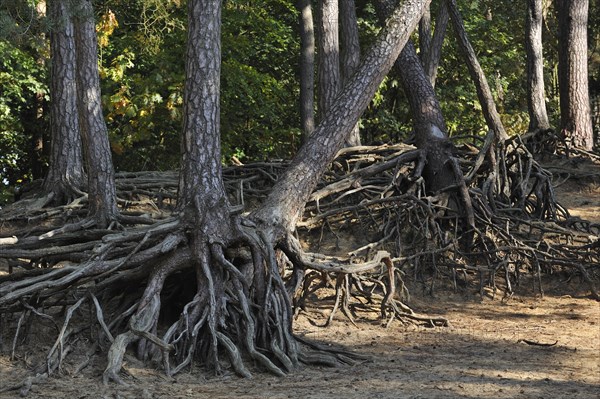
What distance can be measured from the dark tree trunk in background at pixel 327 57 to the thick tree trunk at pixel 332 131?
618cm

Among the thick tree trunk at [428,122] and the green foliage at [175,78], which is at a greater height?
the green foliage at [175,78]

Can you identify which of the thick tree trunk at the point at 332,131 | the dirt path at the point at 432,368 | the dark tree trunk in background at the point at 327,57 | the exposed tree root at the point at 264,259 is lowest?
the dirt path at the point at 432,368

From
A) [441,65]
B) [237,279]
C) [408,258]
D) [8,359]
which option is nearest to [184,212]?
[237,279]

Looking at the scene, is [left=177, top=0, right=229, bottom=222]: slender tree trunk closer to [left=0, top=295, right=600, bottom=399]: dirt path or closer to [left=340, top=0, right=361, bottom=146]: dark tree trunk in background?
[left=0, top=295, right=600, bottom=399]: dirt path

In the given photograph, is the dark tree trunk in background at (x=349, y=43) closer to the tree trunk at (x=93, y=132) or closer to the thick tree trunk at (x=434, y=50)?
the thick tree trunk at (x=434, y=50)

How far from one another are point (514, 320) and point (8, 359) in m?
5.17

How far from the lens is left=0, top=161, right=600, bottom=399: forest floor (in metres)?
7.32

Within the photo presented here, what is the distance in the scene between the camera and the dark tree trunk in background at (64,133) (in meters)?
13.1

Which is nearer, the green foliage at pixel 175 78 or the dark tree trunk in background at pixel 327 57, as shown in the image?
the dark tree trunk in background at pixel 327 57

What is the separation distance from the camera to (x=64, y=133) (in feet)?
43.7

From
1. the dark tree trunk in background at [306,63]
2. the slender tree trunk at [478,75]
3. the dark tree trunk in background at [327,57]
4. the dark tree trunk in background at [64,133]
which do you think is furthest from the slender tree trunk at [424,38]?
the dark tree trunk in background at [64,133]

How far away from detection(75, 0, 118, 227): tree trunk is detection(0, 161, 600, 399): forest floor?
7.69 ft

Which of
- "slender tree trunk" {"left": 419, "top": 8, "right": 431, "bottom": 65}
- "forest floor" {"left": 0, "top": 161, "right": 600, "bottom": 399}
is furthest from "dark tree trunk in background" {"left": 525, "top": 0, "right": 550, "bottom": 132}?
"forest floor" {"left": 0, "top": 161, "right": 600, "bottom": 399}

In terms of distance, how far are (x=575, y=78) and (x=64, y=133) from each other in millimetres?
8883
